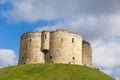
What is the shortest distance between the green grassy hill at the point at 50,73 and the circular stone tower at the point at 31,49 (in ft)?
13.0

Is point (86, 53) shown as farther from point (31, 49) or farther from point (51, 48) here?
point (31, 49)

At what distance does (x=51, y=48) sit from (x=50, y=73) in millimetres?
11074

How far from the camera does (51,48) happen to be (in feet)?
260

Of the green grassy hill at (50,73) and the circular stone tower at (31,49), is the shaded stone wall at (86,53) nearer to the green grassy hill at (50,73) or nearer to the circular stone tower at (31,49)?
the green grassy hill at (50,73)

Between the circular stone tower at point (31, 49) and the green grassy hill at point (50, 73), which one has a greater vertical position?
the circular stone tower at point (31, 49)

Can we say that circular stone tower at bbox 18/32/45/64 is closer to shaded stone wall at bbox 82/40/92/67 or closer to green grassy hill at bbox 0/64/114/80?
green grassy hill at bbox 0/64/114/80

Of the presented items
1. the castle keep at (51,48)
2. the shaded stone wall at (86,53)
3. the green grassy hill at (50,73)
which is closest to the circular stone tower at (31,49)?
the castle keep at (51,48)

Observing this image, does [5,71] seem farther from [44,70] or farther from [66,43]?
[66,43]

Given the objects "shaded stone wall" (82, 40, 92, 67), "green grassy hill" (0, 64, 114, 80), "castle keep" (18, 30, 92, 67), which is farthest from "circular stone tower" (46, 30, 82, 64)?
"shaded stone wall" (82, 40, 92, 67)

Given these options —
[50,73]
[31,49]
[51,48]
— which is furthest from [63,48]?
[50,73]

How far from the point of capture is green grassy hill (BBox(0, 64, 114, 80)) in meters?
67.2

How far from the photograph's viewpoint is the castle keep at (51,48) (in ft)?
258

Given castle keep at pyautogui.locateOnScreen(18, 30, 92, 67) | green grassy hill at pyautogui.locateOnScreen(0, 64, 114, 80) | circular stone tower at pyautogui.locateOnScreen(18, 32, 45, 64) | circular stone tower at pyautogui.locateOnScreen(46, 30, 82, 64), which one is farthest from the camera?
circular stone tower at pyautogui.locateOnScreen(18, 32, 45, 64)

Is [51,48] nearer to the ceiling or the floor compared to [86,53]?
nearer to the ceiling
